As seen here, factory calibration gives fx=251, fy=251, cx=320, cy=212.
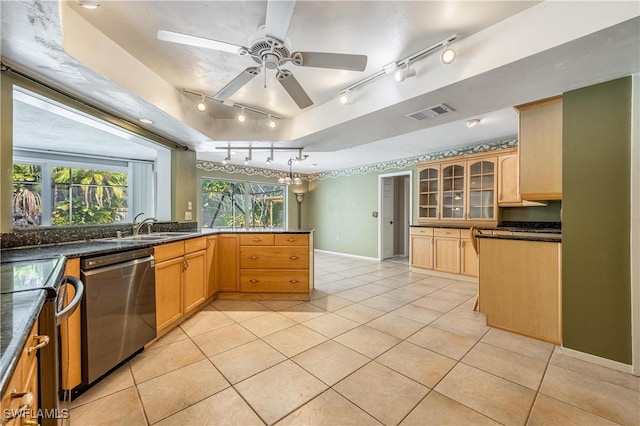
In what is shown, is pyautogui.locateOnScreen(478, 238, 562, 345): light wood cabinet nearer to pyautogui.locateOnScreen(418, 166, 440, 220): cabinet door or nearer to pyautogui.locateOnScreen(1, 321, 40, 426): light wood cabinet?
pyautogui.locateOnScreen(418, 166, 440, 220): cabinet door

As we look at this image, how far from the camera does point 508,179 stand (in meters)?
4.00

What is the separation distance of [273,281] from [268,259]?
0.30 m

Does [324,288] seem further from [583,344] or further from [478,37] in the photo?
[478,37]

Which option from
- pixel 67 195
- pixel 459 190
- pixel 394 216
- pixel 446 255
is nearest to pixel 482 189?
pixel 459 190

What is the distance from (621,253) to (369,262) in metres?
4.28

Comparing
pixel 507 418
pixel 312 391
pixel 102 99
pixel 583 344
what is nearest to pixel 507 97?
pixel 583 344

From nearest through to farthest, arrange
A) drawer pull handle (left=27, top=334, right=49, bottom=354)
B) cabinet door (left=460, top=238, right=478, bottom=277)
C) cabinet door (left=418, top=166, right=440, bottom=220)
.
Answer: drawer pull handle (left=27, top=334, right=49, bottom=354)
cabinet door (left=460, top=238, right=478, bottom=277)
cabinet door (left=418, top=166, right=440, bottom=220)

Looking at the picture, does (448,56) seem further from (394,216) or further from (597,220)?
(394,216)

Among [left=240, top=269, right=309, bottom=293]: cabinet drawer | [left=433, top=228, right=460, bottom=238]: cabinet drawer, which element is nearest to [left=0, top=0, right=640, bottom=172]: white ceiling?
[left=240, top=269, right=309, bottom=293]: cabinet drawer

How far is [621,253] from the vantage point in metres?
1.88

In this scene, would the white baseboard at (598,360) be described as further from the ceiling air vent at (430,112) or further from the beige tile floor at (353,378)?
the ceiling air vent at (430,112)

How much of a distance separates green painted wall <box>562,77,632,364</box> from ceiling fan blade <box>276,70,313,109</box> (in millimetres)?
2206

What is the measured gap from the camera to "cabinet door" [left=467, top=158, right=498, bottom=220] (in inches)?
A: 166

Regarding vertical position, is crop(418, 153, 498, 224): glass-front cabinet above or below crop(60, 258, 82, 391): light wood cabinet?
above
